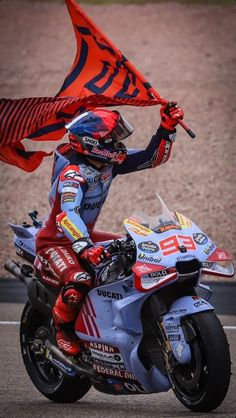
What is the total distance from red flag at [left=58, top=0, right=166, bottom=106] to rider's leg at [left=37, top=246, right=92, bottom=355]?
152 cm

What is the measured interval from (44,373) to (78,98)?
6.72 ft

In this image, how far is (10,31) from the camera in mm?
24828

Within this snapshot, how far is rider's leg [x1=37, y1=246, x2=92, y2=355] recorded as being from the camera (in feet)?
26.3

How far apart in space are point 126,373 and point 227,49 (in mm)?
15763

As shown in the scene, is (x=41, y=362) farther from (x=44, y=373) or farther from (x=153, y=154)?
(x=153, y=154)

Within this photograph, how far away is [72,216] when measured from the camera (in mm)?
7918

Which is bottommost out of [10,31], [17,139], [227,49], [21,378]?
[10,31]

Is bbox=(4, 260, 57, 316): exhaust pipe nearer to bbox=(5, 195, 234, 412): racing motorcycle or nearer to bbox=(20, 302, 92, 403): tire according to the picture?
bbox=(5, 195, 234, 412): racing motorcycle

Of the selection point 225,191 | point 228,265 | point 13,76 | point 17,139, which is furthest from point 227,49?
point 228,265

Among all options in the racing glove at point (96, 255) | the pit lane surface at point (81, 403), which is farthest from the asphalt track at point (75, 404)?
the racing glove at point (96, 255)

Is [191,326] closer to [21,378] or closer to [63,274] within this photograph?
[63,274]

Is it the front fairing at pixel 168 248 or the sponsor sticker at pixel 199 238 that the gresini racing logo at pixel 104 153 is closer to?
the front fairing at pixel 168 248

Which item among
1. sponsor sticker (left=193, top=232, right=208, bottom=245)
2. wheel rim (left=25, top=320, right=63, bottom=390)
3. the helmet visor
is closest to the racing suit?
the helmet visor

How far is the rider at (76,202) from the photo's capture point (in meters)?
8.02
